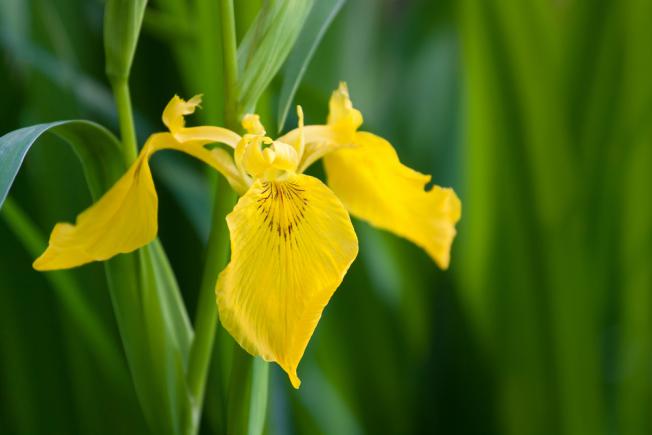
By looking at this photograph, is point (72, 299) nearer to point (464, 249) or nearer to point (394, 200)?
point (394, 200)

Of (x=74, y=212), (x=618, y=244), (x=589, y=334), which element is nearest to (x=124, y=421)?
(x=74, y=212)

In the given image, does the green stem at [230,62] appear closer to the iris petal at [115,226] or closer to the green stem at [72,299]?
the iris petal at [115,226]

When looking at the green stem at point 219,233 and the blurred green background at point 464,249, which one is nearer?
the green stem at point 219,233

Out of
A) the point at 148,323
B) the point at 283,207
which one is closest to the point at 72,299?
the point at 148,323

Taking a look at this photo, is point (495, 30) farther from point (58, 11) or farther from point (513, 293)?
point (58, 11)

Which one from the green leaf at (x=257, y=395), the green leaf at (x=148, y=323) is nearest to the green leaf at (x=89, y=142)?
the green leaf at (x=148, y=323)

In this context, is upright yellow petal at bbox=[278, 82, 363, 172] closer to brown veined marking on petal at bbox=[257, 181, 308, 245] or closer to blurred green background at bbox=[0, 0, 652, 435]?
brown veined marking on petal at bbox=[257, 181, 308, 245]

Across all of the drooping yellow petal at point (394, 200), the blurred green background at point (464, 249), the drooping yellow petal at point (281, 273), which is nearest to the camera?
the drooping yellow petal at point (281, 273)

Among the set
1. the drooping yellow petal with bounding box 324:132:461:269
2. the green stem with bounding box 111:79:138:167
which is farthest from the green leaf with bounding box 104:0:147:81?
the drooping yellow petal with bounding box 324:132:461:269
